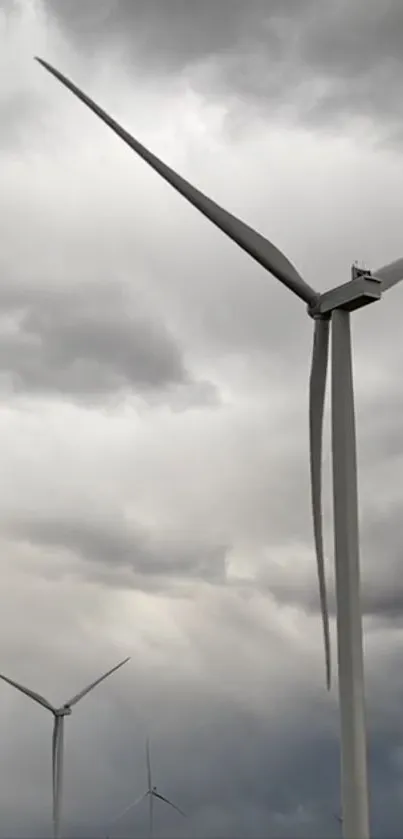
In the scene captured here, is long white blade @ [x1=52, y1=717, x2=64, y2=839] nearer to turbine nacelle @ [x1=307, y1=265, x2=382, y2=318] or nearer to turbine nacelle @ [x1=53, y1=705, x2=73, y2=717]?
turbine nacelle @ [x1=53, y1=705, x2=73, y2=717]

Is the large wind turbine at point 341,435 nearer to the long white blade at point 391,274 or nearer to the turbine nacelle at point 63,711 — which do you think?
the long white blade at point 391,274

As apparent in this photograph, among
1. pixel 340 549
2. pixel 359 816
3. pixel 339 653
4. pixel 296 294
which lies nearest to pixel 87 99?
pixel 296 294

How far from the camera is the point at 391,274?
4053 cm

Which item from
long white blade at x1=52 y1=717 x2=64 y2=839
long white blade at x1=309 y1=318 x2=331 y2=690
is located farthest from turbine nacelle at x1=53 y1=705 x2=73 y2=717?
long white blade at x1=309 y1=318 x2=331 y2=690

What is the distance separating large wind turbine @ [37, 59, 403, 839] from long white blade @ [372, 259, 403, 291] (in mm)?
31

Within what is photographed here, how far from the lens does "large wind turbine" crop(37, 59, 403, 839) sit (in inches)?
1355

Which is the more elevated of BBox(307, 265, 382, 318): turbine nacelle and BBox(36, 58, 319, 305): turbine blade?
BBox(36, 58, 319, 305): turbine blade

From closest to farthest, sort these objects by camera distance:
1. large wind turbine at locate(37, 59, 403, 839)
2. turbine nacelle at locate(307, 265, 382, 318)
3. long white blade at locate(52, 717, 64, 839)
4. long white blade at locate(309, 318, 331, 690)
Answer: large wind turbine at locate(37, 59, 403, 839) < turbine nacelle at locate(307, 265, 382, 318) < long white blade at locate(309, 318, 331, 690) < long white blade at locate(52, 717, 64, 839)

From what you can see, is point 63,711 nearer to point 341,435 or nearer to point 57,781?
point 57,781

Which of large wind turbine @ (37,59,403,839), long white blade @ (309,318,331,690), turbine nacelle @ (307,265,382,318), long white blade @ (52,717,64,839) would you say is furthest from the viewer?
long white blade @ (52,717,64,839)

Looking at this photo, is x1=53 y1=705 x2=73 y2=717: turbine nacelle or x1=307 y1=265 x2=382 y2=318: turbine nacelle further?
x1=53 y1=705 x2=73 y2=717: turbine nacelle

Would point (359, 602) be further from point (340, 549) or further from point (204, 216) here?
point (204, 216)

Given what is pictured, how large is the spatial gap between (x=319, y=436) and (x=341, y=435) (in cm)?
497

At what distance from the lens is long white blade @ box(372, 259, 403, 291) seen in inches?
1576
